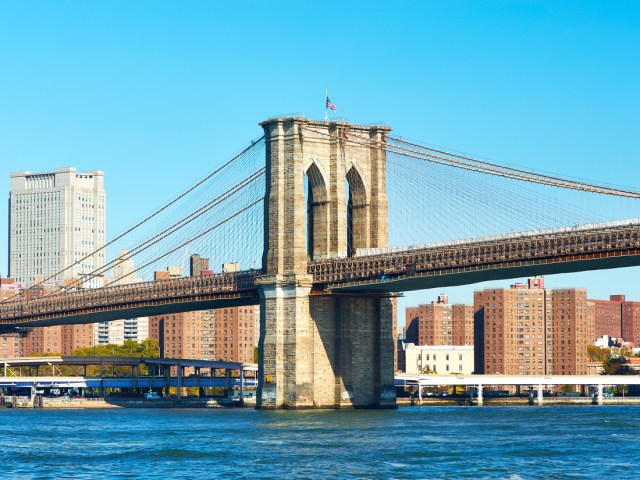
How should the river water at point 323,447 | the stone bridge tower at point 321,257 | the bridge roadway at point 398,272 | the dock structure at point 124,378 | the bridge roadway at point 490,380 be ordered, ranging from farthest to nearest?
the bridge roadway at point 490,380, the dock structure at point 124,378, the stone bridge tower at point 321,257, the bridge roadway at point 398,272, the river water at point 323,447

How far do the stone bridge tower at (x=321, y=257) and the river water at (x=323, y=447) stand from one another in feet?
18.8

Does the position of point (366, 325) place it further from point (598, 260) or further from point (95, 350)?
point (95, 350)

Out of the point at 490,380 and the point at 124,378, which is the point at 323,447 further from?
the point at 490,380

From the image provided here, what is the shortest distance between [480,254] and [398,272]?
624cm

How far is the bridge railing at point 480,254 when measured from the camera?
7969cm

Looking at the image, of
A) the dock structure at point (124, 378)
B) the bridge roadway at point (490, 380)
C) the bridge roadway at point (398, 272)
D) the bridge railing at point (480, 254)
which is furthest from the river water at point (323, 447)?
the bridge roadway at point (490, 380)

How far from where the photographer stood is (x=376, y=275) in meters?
91.5

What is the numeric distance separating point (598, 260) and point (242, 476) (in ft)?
114

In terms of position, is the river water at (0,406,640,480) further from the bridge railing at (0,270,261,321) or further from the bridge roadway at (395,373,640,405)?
the bridge roadway at (395,373,640,405)

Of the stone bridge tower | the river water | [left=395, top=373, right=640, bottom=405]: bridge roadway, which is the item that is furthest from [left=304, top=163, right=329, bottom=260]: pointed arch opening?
[left=395, top=373, right=640, bottom=405]: bridge roadway

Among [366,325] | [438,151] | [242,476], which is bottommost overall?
[242,476]

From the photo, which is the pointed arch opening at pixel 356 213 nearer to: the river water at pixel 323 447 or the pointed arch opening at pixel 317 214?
the pointed arch opening at pixel 317 214

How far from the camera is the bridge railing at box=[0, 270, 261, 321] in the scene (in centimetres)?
10138

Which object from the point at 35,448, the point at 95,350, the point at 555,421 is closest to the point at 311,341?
the point at 555,421
